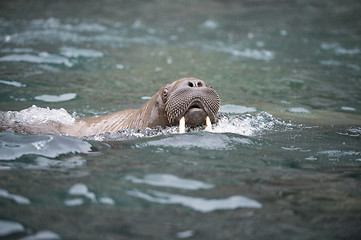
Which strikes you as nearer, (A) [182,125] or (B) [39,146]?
(B) [39,146]

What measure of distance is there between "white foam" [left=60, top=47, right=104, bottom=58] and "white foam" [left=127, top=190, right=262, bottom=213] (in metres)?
7.83

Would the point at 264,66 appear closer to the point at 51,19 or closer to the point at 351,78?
the point at 351,78

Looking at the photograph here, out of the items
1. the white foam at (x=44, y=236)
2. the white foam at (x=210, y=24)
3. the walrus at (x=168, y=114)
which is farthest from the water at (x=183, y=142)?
the white foam at (x=210, y=24)

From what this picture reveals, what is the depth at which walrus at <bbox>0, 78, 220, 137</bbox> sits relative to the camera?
5.31 meters

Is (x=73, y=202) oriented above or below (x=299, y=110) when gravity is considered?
above

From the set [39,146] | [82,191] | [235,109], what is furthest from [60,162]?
[235,109]

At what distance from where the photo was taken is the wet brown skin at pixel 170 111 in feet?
17.4

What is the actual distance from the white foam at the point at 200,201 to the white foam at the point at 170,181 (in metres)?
0.18

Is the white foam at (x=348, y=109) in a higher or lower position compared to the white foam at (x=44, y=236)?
lower

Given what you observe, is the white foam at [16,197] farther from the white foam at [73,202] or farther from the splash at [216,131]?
the splash at [216,131]

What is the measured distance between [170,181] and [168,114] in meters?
1.73

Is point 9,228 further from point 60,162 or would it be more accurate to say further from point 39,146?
point 39,146

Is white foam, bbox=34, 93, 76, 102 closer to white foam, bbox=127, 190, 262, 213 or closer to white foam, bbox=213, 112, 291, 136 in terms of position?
white foam, bbox=213, 112, 291, 136

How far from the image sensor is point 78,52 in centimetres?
1120
